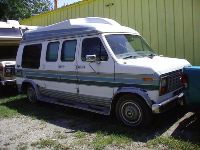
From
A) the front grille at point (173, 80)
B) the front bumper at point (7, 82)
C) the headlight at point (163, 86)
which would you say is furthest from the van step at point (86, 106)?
the front bumper at point (7, 82)

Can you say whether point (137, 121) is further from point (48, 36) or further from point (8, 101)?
point (8, 101)

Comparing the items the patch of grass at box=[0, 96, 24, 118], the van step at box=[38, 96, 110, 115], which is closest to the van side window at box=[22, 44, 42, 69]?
the van step at box=[38, 96, 110, 115]

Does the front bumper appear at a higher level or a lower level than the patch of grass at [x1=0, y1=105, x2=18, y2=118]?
higher

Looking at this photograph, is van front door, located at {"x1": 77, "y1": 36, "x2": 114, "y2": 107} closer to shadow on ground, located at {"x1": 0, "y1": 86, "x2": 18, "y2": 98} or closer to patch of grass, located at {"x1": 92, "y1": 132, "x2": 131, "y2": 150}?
patch of grass, located at {"x1": 92, "y1": 132, "x2": 131, "y2": 150}

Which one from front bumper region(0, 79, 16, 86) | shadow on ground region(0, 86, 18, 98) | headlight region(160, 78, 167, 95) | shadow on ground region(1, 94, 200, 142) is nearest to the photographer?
headlight region(160, 78, 167, 95)

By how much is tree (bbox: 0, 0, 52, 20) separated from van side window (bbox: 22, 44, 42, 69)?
17.2 metres

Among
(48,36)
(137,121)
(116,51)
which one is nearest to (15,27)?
(48,36)

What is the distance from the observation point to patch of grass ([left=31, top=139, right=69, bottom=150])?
6348 mm

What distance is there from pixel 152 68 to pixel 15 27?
Answer: 7654 mm

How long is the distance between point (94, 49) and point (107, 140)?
2.31m

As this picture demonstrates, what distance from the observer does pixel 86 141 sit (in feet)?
21.5

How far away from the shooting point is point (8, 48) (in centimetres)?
1279

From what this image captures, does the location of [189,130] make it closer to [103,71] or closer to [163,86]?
[163,86]

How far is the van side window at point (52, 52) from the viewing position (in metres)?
8.89
